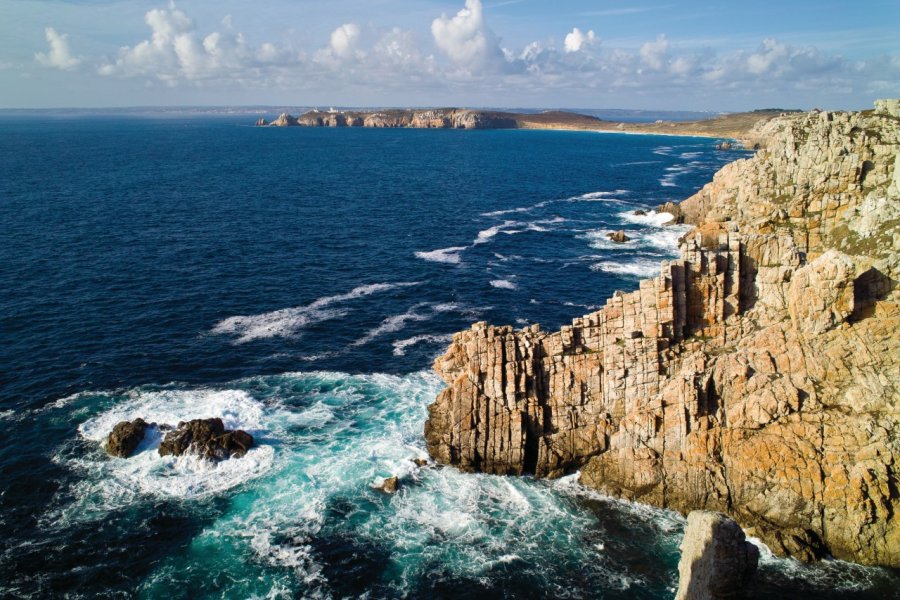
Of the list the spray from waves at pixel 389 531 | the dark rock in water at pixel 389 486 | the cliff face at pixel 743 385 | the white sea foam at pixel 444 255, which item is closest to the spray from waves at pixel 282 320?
the white sea foam at pixel 444 255

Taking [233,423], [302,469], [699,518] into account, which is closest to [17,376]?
[233,423]

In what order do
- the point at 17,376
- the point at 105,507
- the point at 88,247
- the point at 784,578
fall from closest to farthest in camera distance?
the point at 784,578 < the point at 105,507 < the point at 17,376 < the point at 88,247

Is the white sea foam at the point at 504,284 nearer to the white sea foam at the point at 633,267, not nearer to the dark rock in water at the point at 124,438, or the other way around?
the white sea foam at the point at 633,267

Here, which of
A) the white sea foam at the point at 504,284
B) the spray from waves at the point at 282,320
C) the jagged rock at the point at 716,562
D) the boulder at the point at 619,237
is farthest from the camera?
the boulder at the point at 619,237

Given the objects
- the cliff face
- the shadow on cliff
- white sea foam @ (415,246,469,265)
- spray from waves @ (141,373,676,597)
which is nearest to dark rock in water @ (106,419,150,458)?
spray from waves @ (141,373,676,597)

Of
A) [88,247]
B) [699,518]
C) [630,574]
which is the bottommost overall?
[630,574]

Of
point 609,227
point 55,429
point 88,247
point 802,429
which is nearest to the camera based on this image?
point 802,429

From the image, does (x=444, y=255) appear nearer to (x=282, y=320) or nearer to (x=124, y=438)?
(x=282, y=320)

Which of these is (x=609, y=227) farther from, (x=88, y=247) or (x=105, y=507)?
(x=105, y=507)
